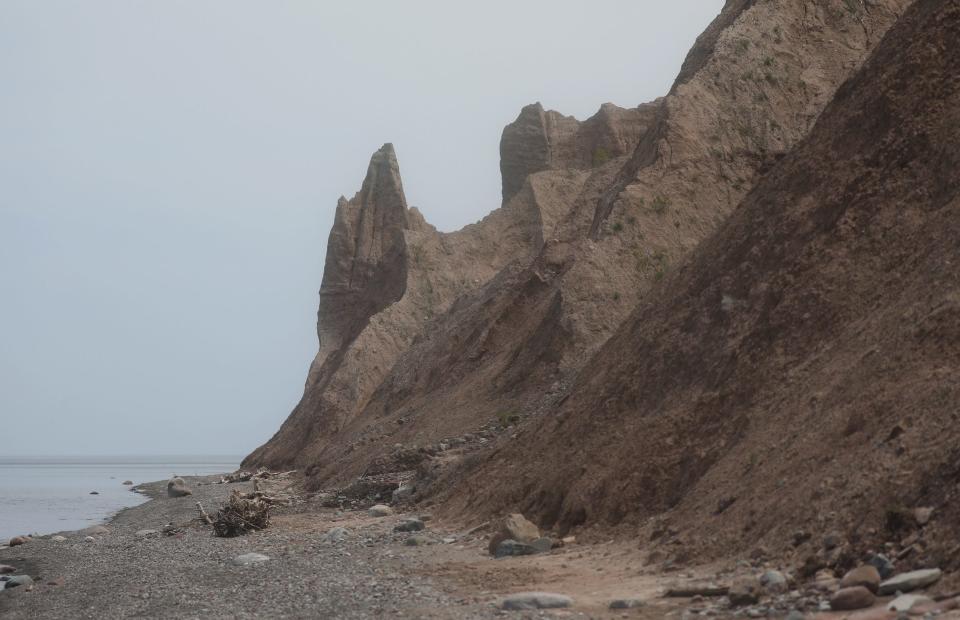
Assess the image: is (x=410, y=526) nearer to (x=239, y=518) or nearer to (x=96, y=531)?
(x=239, y=518)

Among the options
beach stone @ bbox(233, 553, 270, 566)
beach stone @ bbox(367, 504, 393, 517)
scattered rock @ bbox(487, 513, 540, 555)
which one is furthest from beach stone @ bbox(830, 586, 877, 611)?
beach stone @ bbox(367, 504, 393, 517)

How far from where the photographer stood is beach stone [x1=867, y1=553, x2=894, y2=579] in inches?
324

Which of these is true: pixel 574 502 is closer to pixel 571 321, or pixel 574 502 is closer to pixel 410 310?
pixel 571 321

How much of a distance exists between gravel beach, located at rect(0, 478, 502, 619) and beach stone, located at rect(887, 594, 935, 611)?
4.01 m

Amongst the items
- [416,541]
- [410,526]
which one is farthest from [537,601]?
[410,526]

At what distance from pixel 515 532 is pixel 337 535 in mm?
4952

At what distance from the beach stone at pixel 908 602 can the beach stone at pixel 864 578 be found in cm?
56

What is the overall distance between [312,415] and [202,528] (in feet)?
92.0

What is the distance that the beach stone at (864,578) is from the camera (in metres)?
8.05

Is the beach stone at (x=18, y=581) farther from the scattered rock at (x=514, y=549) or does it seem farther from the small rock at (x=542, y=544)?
the small rock at (x=542, y=544)

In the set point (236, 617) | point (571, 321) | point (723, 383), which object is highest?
point (571, 321)

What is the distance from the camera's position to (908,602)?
734 centimetres

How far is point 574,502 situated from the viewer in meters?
15.5

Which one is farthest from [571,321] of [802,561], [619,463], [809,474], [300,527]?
[802,561]
